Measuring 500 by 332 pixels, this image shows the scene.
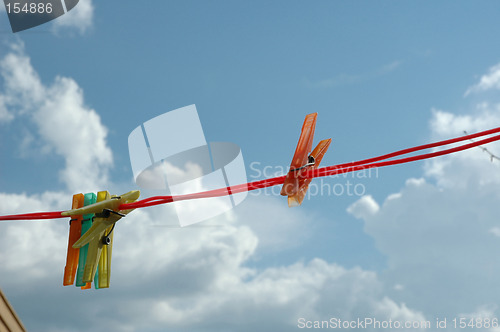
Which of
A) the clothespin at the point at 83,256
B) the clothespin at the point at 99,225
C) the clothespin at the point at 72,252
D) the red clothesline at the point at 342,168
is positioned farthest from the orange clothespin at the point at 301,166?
the clothespin at the point at 72,252

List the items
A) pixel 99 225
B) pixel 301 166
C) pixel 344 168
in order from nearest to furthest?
pixel 344 168, pixel 301 166, pixel 99 225

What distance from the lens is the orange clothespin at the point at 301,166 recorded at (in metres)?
4.77

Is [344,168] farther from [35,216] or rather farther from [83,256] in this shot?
[35,216]

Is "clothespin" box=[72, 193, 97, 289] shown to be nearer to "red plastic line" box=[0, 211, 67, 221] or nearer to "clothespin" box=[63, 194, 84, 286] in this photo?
"clothespin" box=[63, 194, 84, 286]

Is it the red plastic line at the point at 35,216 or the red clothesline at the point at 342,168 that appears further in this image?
the red plastic line at the point at 35,216

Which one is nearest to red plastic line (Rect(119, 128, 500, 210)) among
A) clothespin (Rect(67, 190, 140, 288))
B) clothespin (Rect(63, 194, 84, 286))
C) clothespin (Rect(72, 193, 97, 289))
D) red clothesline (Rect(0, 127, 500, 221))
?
red clothesline (Rect(0, 127, 500, 221))

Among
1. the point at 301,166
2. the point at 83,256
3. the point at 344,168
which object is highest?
the point at 301,166

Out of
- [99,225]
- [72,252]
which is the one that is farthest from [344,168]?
[72,252]

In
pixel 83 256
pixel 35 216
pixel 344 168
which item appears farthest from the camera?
pixel 35 216

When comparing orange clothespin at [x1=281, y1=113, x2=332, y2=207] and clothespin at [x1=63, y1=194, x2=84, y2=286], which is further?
clothespin at [x1=63, y1=194, x2=84, y2=286]

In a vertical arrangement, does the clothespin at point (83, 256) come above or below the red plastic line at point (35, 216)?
below

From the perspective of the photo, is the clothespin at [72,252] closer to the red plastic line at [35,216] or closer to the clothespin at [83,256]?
the clothespin at [83,256]

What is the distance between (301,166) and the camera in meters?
4.78

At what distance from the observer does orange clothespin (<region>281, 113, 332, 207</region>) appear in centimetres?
477
